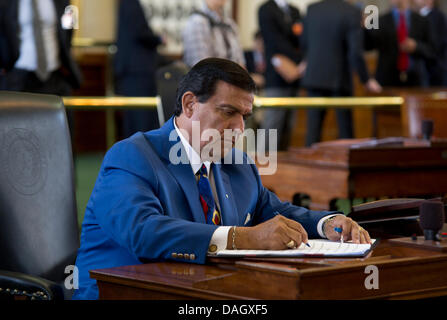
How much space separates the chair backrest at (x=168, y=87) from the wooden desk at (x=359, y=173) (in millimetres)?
633

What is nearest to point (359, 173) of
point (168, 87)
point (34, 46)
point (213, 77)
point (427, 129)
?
point (427, 129)

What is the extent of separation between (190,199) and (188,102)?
281 mm

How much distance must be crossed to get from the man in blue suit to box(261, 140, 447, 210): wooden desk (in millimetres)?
1321

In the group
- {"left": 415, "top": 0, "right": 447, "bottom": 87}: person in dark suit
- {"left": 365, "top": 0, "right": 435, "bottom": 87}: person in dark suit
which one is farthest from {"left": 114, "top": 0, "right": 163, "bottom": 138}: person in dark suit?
{"left": 415, "top": 0, "right": 447, "bottom": 87}: person in dark suit

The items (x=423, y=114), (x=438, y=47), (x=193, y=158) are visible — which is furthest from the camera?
(x=438, y=47)

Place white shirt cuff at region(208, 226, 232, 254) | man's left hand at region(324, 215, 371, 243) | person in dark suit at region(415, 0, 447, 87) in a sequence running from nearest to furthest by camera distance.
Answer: white shirt cuff at region(208, 226, 232, 254) → man's left hand at region(324, 215, 371, 243) → person in dark suit at region(415, 0, 447, 87)

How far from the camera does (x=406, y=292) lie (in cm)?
147

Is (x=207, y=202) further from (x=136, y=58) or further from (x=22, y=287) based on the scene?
(x=136, y=58)

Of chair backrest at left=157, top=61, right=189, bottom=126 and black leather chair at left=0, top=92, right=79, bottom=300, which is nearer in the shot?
black leather chair at left=0, top=92, right=79, bottom=300

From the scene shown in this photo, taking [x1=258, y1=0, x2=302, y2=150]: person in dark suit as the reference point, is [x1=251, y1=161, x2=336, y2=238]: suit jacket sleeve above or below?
below

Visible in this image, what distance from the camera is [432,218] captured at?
1674 mm

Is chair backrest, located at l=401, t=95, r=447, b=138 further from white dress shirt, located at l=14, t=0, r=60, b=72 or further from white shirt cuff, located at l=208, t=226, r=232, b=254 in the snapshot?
white shirt cuff, located at l=208, t=226, r=232, b=254

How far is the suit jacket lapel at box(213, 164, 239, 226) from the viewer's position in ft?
6.47

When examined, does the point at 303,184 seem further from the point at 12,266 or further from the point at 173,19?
the point at 173,19
